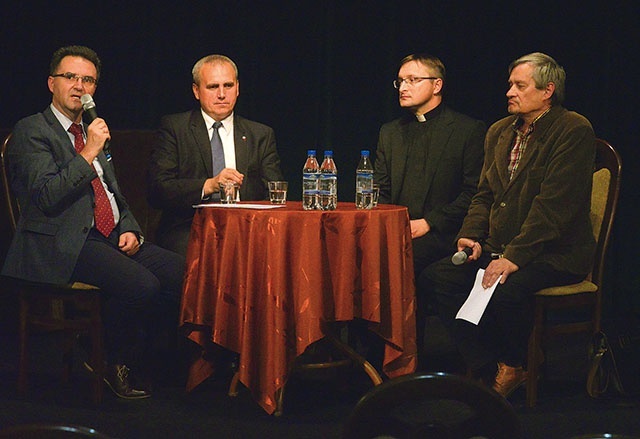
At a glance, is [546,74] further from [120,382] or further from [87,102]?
[120,382]

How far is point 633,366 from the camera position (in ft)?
11.6

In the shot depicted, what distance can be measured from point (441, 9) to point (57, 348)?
102 inches

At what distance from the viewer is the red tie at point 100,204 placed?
3.65 meters

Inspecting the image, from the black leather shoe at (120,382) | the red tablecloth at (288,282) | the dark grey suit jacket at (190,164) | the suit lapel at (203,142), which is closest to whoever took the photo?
the red tablecloth at (288,282)

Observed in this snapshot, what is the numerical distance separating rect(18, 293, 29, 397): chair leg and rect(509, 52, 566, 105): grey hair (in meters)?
2.10

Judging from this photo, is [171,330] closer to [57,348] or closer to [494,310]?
[57,348]

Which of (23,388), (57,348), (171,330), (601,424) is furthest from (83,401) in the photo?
(601,424)

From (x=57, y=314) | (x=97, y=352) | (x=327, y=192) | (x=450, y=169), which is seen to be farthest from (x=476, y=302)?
(x=57, y=314)

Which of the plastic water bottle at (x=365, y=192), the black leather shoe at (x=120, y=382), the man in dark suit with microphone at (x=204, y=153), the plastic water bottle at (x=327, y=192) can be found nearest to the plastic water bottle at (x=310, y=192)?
the plastic water bottle at (x=327, y=192)

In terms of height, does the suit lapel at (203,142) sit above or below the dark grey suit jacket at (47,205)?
above

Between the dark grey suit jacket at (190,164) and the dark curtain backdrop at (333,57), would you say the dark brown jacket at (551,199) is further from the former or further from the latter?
the dark curtain backdrop at (333,57)

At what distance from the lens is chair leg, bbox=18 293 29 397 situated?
363cm

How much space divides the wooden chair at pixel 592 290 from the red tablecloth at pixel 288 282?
46cm

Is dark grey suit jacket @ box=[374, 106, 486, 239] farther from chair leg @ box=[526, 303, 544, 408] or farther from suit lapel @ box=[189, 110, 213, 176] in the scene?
suit lapel @ box=[189, 110, 213, 176]
